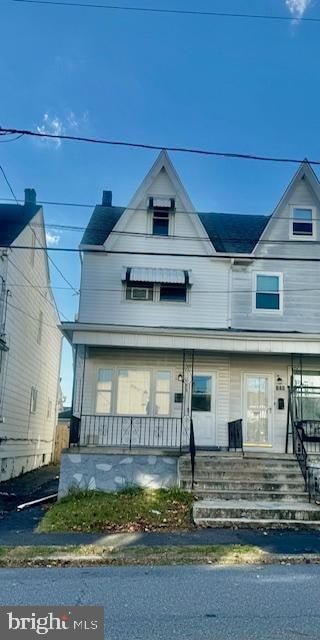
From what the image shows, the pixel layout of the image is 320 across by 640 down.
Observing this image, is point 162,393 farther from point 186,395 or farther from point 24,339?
point 24,339

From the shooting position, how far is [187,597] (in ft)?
16.4

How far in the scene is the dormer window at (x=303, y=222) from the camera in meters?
15.2

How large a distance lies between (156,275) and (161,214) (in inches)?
83.2

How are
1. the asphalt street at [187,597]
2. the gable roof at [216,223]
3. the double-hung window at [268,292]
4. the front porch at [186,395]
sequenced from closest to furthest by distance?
1. the asphalt street at [187,597]
2. the front porch at [186,395]
3. the double-hung window at [268,292]
4. the gable roof at [216,223]

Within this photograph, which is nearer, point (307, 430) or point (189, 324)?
point (307, 430)

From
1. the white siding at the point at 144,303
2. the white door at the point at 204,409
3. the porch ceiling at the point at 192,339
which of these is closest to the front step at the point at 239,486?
the white door at the point at 204,409

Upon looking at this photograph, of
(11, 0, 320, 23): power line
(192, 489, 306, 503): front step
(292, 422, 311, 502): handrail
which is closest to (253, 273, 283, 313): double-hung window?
(292, 422, 311, 502): handrail

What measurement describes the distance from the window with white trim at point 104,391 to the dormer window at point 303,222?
6864mm

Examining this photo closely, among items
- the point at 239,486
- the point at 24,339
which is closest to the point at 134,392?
the point at 239,486

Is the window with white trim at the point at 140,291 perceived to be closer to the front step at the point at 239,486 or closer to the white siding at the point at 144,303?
the white siding at the point at 144,303

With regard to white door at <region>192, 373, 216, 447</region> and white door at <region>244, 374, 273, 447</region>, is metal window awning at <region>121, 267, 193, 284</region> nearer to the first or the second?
white door at <region>192, 373, 216, 447</region>

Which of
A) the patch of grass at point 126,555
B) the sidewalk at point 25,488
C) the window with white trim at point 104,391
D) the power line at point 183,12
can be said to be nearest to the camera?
the patch of grass at point 126,555

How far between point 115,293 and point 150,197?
3.13 m

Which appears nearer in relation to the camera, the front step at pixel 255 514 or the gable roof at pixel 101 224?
the front step at pixel 255 514
